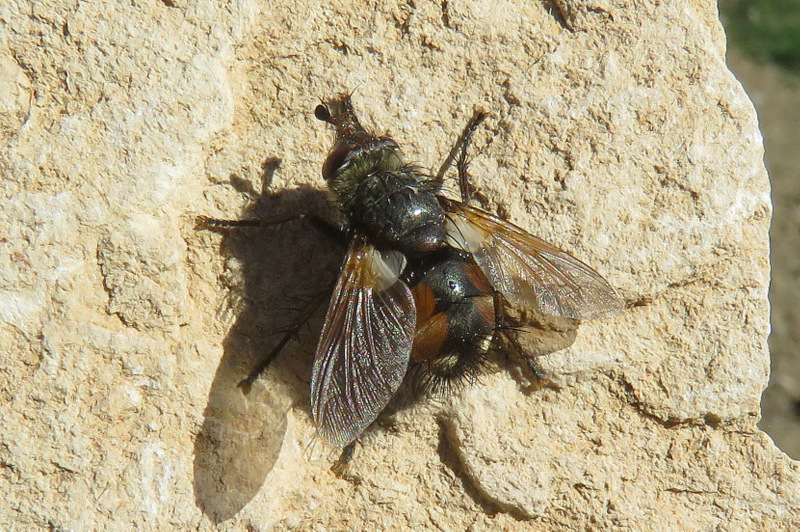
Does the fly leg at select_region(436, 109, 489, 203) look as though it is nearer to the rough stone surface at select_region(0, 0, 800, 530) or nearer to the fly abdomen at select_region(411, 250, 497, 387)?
the rough stone surface at select_region(0, 0, 800, 530)

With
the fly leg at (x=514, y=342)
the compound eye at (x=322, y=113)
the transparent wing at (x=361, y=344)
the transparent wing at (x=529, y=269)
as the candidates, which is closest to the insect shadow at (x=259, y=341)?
the transparent wing at (x=361, y=344)

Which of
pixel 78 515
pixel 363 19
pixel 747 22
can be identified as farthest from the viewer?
pixel 747 22

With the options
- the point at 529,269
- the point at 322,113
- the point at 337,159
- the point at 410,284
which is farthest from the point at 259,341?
the point at 529,269

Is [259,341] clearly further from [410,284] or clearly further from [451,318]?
[451,318]

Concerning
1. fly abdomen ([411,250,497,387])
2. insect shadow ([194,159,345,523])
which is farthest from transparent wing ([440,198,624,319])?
insect shadow ([194,159,345,523])

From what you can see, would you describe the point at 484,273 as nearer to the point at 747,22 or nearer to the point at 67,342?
the point at 67,342

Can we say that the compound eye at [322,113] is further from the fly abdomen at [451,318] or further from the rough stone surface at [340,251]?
the fly abdomen at [451,318]

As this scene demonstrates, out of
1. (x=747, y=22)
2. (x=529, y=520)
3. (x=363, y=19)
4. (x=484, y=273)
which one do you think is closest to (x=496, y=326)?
(x=484, y=273)
